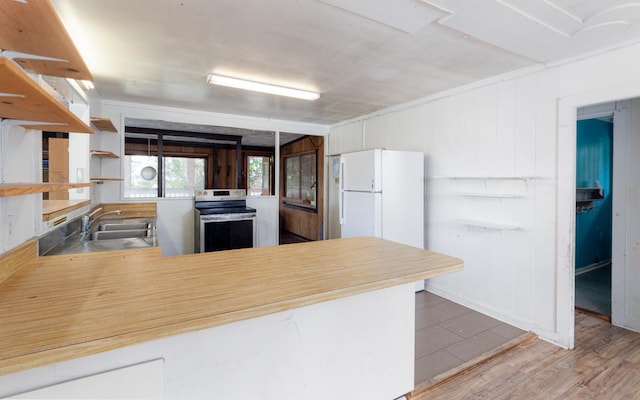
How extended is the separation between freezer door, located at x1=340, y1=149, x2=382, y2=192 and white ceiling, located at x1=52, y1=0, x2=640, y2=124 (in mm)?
761

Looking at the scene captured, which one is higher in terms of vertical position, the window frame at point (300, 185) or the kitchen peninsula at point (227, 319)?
the window frame at point (300, 185)

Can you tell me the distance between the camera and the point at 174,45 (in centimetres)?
236

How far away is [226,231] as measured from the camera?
4.43 meters

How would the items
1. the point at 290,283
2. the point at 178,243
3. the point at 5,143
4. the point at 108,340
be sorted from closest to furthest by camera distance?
1. the point at 108,340
2. the point at 290,283
3. the point at 5,143
4. the point at 178,243

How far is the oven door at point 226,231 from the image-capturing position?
13.9 ft

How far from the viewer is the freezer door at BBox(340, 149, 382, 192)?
3.56 meters

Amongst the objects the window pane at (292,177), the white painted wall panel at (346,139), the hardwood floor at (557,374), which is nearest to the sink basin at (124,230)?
the hardwood floor at (557,374)

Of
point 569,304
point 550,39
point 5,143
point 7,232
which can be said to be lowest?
point 569,304

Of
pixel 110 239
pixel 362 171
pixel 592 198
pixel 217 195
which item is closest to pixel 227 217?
pixel 217 195

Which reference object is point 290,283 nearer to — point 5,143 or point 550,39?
point 5,143

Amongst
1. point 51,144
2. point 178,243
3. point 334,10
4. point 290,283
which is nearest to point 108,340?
point 290,283

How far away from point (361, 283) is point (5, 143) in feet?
5.08

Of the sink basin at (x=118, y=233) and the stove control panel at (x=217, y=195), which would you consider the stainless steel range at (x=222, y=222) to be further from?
the sink basin at (x=118, y=233)

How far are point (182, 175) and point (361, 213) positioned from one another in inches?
218
